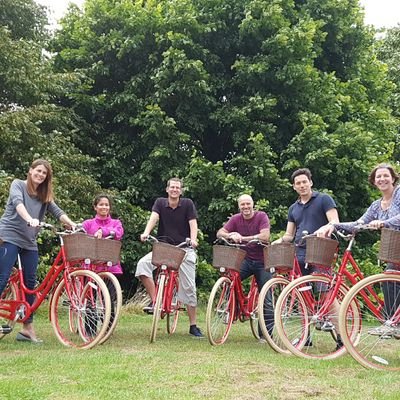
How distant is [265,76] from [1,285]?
763 centimetres

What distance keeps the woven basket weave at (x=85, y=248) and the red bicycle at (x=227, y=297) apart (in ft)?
3.87

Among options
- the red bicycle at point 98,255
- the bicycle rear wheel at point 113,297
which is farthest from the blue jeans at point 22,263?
the bicycle rear wheel at point 113,297

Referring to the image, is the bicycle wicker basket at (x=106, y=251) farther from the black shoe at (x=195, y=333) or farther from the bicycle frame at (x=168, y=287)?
the black shoe at (x=195, y=333)

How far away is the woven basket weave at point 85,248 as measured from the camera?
5.15 metres

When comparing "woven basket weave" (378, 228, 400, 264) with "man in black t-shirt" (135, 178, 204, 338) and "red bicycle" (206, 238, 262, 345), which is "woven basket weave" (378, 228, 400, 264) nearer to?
"red bicycle" (206, 238, 262, 345)

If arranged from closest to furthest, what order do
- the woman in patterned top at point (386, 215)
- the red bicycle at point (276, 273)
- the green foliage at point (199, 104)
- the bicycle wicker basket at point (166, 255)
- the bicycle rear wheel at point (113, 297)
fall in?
the woman in patterned top at point (386, 215), the bicycle rear wheel at point (113, 297), the red bicycle at point (276, 273), the bicycle wicker basket at point (166, 255), the green foliage at point (199, 104)

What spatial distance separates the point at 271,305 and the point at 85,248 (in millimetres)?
1868

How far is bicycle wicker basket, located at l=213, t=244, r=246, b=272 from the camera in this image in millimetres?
5722

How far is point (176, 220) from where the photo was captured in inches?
248

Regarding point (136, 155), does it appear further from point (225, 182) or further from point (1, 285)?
point (1, 285)

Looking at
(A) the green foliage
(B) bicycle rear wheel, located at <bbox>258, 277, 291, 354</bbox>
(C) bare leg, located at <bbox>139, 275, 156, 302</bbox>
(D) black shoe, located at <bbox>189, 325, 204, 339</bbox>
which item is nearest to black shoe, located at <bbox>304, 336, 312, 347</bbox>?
(B) bicycle rear wheel, located at <bbox>258, 277, 291, 354</bbox>

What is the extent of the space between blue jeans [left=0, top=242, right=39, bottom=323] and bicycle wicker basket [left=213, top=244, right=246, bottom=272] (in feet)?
6.05

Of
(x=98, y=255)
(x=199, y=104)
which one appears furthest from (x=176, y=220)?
(x=199, y=104)

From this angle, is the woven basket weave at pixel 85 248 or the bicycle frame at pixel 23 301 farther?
the bicycle frame at pixel 23 301
